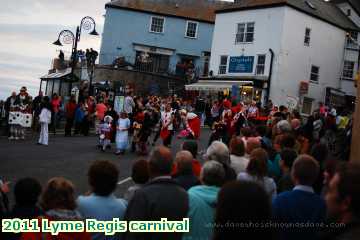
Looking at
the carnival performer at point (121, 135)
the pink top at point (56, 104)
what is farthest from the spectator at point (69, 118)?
the carnival performer at point (121, 135)

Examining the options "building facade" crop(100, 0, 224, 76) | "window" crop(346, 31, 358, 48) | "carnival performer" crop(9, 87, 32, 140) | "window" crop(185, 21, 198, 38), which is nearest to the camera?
"carnival performer" crop(9, 87, 32, 140)

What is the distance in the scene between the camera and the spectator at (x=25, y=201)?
485 centimetres

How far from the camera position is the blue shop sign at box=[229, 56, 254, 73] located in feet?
127

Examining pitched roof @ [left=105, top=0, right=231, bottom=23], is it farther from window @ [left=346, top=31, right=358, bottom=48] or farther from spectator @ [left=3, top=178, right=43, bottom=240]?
spectator @ [left=3, top=178, right=43, bottom=240]

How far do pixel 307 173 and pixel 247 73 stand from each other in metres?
34.1

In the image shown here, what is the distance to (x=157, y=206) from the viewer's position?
4727 millimetres

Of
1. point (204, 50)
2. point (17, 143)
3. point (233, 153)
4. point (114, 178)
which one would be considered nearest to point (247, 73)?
point (204, 50)

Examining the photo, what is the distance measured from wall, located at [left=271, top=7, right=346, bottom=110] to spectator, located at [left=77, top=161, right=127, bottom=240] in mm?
32756

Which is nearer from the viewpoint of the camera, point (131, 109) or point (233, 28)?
point (131, 109)

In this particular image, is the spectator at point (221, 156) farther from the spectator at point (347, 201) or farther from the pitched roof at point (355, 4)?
the pitched roof at point (355, 4)

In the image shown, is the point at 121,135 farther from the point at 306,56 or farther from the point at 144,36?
the point at 144,36

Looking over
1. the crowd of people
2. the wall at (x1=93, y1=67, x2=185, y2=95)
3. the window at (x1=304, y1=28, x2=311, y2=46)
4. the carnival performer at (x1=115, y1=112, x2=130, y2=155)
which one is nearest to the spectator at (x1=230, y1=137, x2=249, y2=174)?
the crowd of people

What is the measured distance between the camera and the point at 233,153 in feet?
25.1

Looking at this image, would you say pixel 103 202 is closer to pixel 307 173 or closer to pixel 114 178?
pixel 114 178
